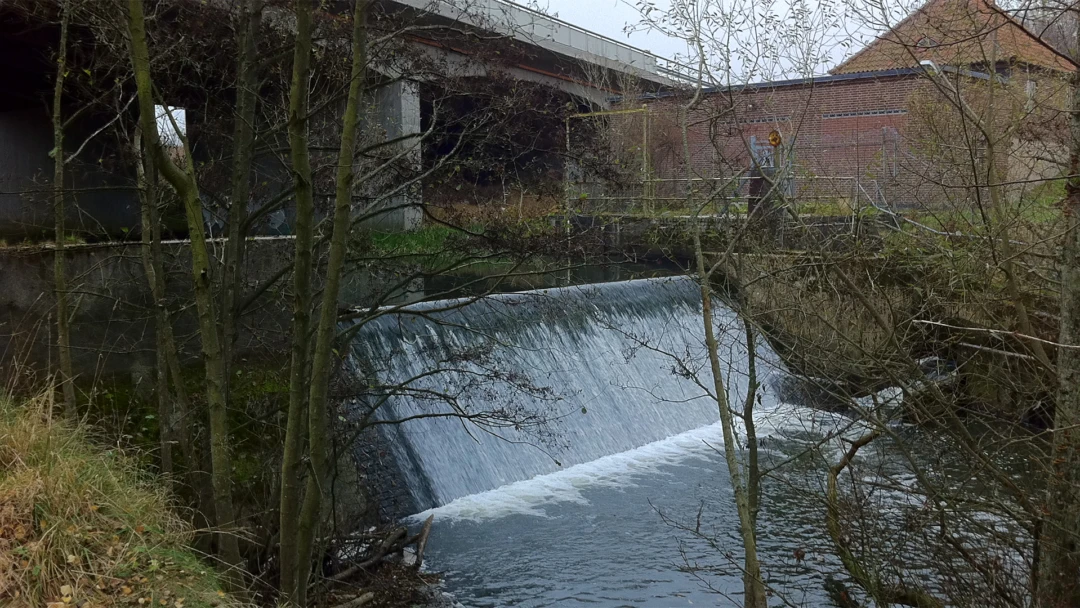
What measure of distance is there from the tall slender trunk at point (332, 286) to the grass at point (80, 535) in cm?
58

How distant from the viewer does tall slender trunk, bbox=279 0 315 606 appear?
4.71 meters

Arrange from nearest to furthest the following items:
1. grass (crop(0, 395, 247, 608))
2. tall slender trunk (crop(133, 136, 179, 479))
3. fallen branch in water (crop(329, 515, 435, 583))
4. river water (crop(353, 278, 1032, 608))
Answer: grass (crop(0, 395, 247, 608)) < tall slender trunk (crop(133, 136, 179, 479)) < fallen branch in water (crop(329, 515, 435, 583)) < river water (crop(353, 278, 1032, 608))

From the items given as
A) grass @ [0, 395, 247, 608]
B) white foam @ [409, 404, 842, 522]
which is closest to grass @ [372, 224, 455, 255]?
grass @ [0, 395, 247, 608]

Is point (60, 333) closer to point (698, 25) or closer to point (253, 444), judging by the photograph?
point (253, 444)

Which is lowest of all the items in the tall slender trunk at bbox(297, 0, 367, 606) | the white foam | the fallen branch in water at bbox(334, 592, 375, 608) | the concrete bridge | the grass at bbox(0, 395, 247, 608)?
Result: the white foam

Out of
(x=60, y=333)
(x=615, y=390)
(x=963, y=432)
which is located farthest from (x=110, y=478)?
(x=615, y=390)

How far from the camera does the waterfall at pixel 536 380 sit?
9133 mm

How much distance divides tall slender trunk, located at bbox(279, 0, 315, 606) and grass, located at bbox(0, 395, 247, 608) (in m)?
0.43

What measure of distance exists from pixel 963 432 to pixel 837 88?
17971mm

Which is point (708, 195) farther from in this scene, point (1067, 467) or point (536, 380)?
point (536, 380)

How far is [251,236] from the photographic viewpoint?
780 centimetres

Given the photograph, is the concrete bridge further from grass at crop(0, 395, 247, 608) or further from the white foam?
the white foam

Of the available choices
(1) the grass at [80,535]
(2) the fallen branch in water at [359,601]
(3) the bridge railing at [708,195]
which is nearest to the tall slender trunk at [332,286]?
(1) the grass at [80,535]

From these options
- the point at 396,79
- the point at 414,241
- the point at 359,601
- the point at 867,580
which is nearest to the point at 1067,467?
the point at 867,580
